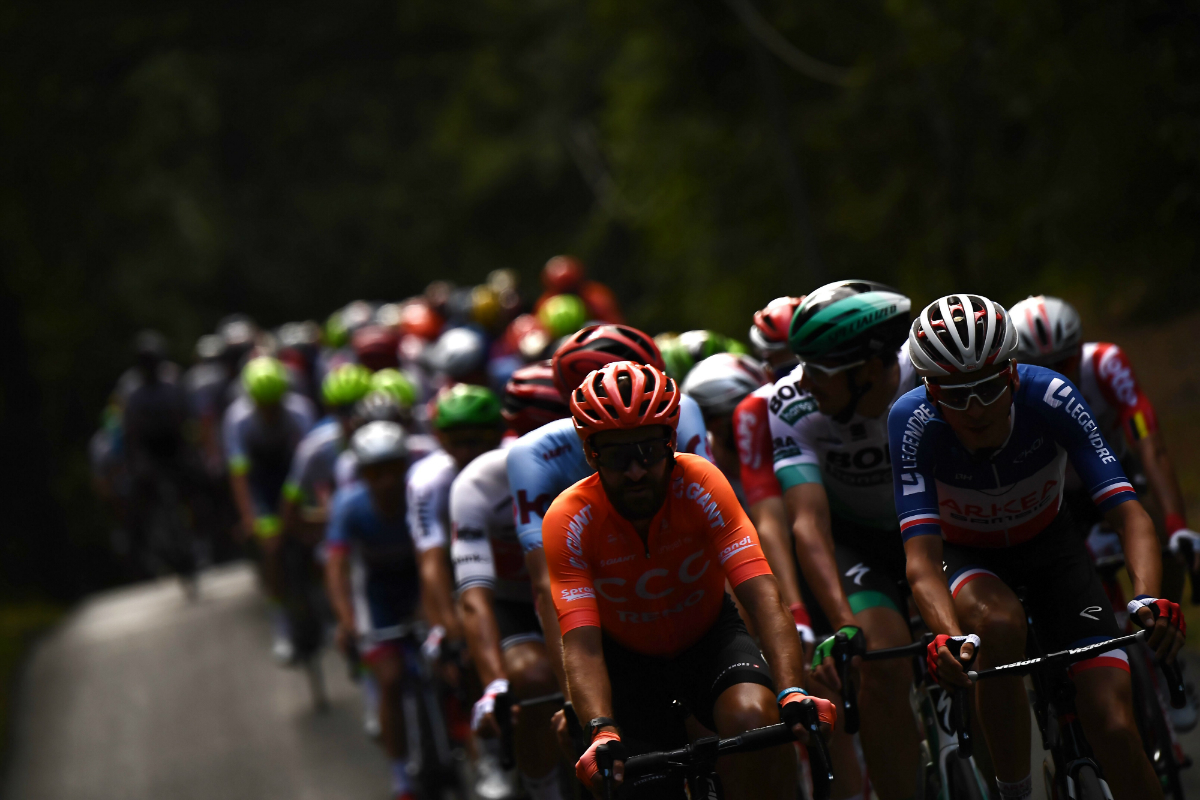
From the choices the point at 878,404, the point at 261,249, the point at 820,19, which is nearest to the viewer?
the point at 878,404

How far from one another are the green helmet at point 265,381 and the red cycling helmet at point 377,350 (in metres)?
0.70

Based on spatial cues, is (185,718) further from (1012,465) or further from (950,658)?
(950,658)

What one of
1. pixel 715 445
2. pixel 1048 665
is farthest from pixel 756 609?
pixel 715 445

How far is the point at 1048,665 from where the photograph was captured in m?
4.15

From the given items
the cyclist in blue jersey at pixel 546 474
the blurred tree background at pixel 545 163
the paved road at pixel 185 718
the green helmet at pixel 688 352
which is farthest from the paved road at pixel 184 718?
the blurred tree background at pixel 545 163

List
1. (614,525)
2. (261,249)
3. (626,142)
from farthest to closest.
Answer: (261,249)
(626,142)
(614,525)

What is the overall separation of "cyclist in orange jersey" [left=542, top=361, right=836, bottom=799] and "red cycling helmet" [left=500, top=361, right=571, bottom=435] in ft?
4.35

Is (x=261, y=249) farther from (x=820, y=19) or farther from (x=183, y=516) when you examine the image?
(x=820, y=19)

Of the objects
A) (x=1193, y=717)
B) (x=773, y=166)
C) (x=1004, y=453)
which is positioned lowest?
(x=1193, y=717)

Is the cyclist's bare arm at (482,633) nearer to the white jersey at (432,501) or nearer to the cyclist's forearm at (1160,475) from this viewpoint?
the white jersey at (432,501)

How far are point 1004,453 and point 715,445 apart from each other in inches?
70.8

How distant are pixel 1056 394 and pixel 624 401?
1.39 metres

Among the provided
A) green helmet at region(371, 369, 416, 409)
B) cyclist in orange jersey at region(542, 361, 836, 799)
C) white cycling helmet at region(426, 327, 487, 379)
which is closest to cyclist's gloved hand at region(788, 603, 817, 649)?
cyclist in orange jersey at region(542, 361, 836, 799)

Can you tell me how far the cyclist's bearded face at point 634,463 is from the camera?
4.25 m
